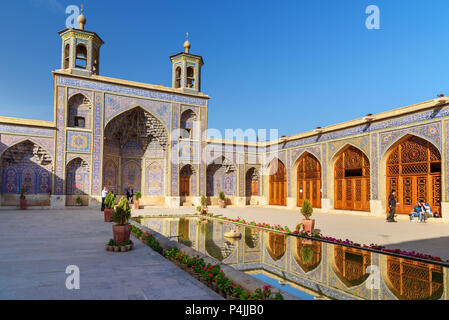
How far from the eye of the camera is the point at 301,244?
276 inches

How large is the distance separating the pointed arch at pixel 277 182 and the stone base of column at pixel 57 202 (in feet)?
40.9

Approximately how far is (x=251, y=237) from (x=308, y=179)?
1087 centimetres

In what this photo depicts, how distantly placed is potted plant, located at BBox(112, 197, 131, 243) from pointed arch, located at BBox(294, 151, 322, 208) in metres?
13.2

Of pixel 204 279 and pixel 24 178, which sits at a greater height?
pixel 24 178

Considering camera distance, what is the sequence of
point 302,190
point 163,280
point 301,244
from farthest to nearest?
point 302,190
point 301,244
point 163,280

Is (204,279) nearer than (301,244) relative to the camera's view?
Yes

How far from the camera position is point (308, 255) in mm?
5906

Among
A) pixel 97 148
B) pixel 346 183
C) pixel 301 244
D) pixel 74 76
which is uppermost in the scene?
pixel 74 76

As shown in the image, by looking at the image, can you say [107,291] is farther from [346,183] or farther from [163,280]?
[346,183]

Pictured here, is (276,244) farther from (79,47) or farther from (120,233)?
(79,47)

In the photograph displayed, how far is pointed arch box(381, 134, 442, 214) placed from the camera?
1175 centimetres
